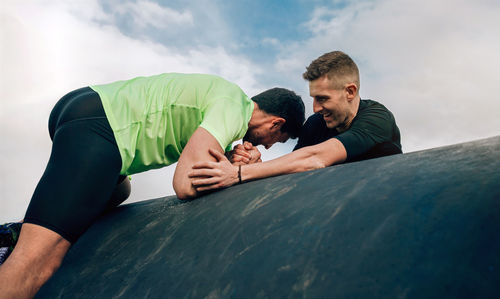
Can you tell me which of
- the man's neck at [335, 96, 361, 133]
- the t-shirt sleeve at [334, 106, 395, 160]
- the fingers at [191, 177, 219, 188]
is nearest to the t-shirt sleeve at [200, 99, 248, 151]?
the fingers at [191, 177, 219, 188]

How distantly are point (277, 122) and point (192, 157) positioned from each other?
3.64ft

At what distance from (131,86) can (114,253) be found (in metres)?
1.03

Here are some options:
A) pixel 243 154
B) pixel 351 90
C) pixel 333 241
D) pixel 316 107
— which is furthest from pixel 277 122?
pixel 333 241

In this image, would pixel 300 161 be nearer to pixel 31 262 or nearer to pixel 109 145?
pixel 109 145

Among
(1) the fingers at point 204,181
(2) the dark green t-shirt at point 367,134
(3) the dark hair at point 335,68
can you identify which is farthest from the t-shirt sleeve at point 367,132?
(1) the fingers at point 204,181

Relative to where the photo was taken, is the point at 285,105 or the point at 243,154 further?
the point at 285,105

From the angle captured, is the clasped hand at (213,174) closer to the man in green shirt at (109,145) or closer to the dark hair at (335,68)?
the man in green shirt at (109,145)

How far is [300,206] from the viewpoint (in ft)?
4.20

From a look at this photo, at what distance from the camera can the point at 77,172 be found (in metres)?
1.91

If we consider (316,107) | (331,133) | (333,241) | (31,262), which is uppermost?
(316,107)

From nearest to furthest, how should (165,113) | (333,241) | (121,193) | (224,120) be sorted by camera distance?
(333,241), (224,120), (165,113), (121,193)

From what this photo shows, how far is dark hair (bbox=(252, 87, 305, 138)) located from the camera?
9.49 feet

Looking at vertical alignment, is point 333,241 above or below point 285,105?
below

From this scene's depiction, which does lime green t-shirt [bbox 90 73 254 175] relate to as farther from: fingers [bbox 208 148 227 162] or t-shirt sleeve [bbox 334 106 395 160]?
t-shirt sleeve [bbox 334 106 395 160]
